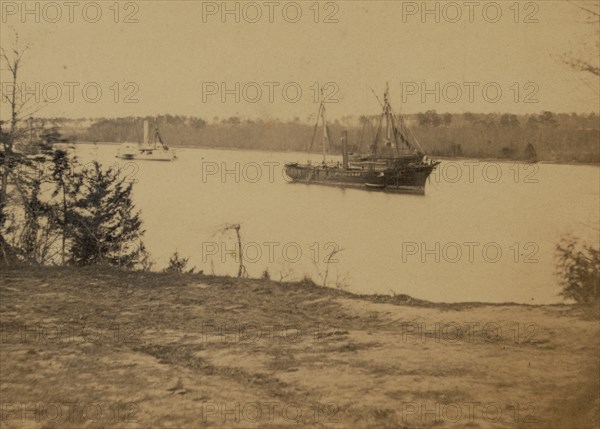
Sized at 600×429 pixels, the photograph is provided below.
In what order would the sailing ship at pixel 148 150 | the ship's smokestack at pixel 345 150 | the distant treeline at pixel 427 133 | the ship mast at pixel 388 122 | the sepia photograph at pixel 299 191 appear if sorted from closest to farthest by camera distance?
the sepia photograph at pixel 299 191, the distant treeline at pixel 427 133, the ship mast at pixel 388 122, the ship's smokestack at pixel 345 150, the sailing ship at pixel 148 150

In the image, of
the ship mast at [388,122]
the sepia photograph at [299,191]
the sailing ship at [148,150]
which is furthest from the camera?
the sailing ship at [148,150]

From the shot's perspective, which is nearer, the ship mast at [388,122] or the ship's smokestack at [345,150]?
the ship mast at [388,122]

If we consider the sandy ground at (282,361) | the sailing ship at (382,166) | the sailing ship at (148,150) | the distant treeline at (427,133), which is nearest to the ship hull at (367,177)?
the sailing ship at (382,166)

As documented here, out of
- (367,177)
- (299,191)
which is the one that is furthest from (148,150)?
(367,177)

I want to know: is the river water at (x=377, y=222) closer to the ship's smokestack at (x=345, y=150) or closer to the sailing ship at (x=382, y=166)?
the sailing ship at (x=382, y=166)

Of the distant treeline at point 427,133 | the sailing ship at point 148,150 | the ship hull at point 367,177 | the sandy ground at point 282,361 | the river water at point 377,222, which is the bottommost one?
the sandy ground at point 282,361

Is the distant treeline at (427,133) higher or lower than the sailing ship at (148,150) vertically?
higher

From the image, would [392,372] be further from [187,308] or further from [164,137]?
[164,137]

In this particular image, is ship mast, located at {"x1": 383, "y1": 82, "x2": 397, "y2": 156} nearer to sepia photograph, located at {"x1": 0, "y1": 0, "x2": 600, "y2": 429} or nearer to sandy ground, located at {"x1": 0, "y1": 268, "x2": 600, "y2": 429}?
sepia photograph, located at {"x1": 0, "y1": 0, "x2": 600, "y2": 429}
